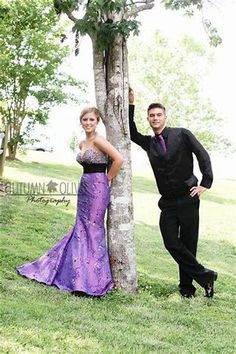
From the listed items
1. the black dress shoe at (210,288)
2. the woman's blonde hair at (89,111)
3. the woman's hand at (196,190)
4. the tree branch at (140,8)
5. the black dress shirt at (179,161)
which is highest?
the tree branch at (140,8)

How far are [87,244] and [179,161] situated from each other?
146cm

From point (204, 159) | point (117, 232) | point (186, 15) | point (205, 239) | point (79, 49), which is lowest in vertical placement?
point (205, 239)

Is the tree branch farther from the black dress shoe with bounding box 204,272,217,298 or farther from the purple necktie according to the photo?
the black dress shoe with bounding box 204,272,217,298

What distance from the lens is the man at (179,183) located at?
249 inches

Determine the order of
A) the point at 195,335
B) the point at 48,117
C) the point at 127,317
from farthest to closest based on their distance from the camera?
the point at 48,117 → the point at 127,317 → the point at 195,335

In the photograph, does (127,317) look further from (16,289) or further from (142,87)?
(142,87)

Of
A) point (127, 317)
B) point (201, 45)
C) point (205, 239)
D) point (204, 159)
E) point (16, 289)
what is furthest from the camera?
point (201, 45)

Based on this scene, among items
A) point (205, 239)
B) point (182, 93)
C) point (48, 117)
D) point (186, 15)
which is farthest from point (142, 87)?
point (186, 15)

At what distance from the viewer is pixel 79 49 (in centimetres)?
646

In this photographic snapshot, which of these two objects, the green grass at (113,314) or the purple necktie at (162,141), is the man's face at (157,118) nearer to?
the purple necktie at (162,141)

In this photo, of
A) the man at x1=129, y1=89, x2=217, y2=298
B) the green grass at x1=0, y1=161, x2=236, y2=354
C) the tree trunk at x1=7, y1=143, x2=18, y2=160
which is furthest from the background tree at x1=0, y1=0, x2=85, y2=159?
the man at x1=129, y1=89, x2=217, y2=298

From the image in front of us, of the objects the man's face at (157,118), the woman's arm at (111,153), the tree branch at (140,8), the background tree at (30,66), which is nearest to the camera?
the woman's arm at (111,153)

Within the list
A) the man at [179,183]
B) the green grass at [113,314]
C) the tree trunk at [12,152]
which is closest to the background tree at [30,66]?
the tree trunk at [12,152]

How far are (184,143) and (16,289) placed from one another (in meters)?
2.53
